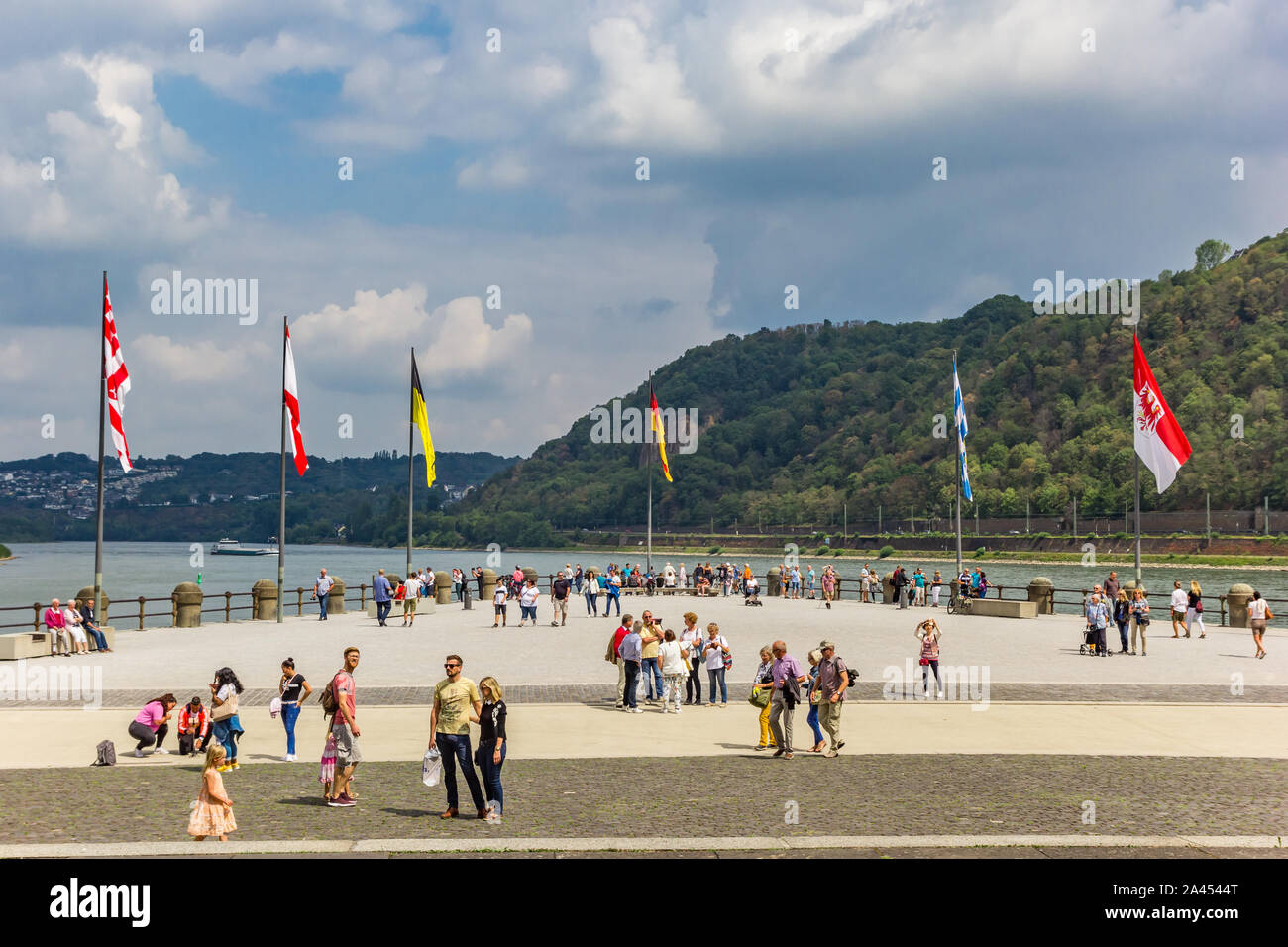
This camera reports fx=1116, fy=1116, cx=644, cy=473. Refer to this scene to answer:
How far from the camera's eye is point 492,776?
34.0 ft

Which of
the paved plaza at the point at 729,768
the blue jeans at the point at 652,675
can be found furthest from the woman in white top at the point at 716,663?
the paved plaza at the point at 729,768

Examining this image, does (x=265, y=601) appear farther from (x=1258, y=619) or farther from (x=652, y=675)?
(x=1258, y=619)

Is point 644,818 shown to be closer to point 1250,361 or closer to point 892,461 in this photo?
point 1250,361

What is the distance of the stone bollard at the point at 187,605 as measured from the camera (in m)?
32.1

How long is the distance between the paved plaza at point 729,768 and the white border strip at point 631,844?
0.12 ft

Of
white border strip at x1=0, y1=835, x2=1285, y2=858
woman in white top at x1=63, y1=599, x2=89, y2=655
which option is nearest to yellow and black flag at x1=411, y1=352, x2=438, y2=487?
woman in white top at x1=63, y1=599, x2=89, y2=655

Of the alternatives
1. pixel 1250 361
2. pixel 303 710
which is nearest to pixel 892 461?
pixel 1250 361

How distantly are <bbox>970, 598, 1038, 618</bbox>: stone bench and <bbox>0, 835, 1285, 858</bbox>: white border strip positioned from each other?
91.4 ft

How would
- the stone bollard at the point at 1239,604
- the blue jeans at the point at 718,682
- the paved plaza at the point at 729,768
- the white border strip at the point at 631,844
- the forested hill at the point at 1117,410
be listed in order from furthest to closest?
the forested hill at the point at 1117,410 < the stone bollard at the point at 1239,604 < the blue jeans at the point at 718,682 < the paved plaza at the point at 729,768 < the white border strip at the point at 631,844

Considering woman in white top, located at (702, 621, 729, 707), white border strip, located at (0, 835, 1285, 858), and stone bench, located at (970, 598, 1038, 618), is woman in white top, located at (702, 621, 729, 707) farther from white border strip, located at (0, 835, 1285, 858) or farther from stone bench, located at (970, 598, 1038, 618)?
stone bench, located at (970, 598, 1038, 618)

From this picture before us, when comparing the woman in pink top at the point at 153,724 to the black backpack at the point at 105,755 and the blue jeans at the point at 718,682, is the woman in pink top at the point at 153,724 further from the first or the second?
the blue jeans at the point at 718,682

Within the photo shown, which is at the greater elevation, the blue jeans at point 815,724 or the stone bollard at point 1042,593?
the stone bollard at point 1042,593

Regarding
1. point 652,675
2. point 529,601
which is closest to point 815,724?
point 652,675
